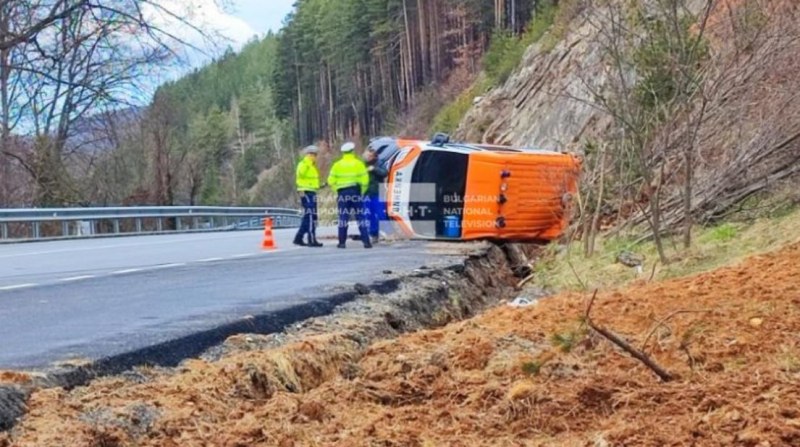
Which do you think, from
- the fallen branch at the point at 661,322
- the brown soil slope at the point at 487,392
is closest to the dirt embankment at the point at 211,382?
the brown soil slope at the point at 487,392

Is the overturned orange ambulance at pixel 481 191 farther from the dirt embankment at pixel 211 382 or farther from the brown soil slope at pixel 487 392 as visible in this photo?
the brown soil slope at pixel 487 392

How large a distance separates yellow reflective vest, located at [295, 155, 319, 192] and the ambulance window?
→ 1.83 meters

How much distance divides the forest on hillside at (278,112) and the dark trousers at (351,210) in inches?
110

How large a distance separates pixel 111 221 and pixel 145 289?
16.7m

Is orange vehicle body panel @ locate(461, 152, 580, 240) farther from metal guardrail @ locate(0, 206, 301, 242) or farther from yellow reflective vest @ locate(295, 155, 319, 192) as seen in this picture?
metal guardrail @ locate(0, 206, 301, 242)

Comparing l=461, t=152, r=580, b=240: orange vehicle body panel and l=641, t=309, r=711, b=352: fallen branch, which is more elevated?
l=461, t=152, r=580, b=240: orange vehicle body panel

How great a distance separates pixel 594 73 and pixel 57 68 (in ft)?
39.3

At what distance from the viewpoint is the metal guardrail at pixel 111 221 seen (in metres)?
20.3

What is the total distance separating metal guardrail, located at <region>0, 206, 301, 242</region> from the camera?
20297mm

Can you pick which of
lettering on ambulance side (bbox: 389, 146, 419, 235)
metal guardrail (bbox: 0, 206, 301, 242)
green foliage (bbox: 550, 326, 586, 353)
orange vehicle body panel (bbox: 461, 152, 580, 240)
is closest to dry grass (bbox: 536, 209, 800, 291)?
orange vehicle body panel (bbox: 461, 152, 580, 240)

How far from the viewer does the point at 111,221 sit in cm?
2458

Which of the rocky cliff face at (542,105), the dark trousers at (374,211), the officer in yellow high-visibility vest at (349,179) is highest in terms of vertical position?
the rocky cliff face at (542,105)

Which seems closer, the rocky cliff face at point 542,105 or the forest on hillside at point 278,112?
the rocky cliff face at point 542,105

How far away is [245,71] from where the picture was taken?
13712cm
